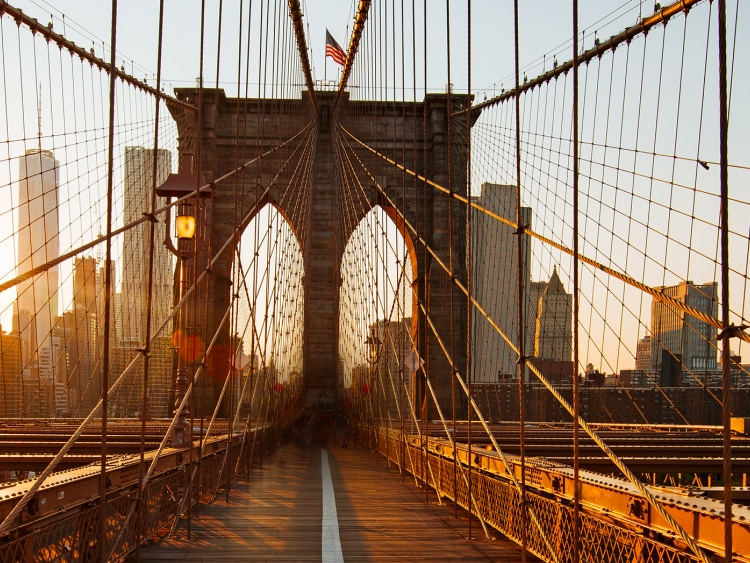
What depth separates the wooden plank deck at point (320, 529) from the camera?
14.7 feet

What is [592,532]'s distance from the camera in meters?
3.62

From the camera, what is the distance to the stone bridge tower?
75.4ft

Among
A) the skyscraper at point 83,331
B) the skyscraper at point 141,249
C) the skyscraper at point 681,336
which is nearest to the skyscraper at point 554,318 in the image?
the skyscraper at point 681,336

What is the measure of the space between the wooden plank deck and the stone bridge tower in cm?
1455

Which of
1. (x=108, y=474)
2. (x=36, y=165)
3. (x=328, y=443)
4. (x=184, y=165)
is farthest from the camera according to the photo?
(x=328, y=443)

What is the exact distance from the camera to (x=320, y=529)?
212 inches

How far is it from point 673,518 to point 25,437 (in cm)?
608

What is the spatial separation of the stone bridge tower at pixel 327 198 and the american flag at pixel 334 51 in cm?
117

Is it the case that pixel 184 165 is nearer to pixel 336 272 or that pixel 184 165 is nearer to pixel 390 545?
pixel 390 545

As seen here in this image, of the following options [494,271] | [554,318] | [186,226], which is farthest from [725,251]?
[494,271]

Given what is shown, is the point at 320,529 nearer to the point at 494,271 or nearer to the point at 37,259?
the point at 37,259

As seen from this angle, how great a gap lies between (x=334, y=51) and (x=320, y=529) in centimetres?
2055

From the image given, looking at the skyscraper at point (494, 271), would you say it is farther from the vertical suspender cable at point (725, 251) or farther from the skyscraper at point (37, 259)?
the vertical suspender cable at point (725, 251)

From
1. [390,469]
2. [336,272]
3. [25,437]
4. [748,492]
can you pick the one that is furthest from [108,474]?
[336,272]
